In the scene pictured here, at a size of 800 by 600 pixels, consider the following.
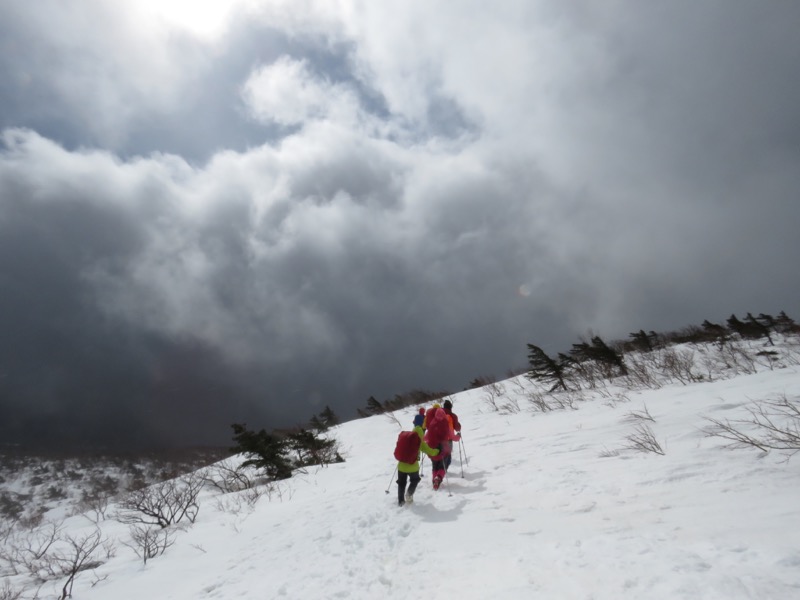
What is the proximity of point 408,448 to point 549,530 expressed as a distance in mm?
3161

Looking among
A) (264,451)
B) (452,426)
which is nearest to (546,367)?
(452,426)

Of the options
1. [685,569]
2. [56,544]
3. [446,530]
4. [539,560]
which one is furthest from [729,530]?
[56,544]

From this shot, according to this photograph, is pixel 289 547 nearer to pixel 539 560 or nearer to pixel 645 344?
pixel 539 560

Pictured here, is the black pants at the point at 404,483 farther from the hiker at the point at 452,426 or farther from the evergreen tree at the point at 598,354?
the evergreen tree at the point at 598,354

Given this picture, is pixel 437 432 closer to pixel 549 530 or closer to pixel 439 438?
pixel 439 438

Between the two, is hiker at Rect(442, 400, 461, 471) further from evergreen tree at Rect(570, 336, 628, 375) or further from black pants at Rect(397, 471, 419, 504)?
evergreen tree at Rect(570, 336, 628, 375)

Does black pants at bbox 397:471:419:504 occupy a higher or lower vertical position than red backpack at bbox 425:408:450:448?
lower

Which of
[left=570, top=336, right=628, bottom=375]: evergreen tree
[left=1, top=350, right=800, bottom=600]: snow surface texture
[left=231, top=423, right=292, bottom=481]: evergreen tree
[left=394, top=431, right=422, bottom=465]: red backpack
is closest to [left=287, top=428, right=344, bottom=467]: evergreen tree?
[left=231, top=423, right=292, bottom=481]: evergreen tree

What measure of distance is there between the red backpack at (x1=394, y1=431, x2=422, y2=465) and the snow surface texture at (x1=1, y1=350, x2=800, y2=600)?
0.80 meters

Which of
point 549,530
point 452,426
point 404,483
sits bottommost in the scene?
point 549,530

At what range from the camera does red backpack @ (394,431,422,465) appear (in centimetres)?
664

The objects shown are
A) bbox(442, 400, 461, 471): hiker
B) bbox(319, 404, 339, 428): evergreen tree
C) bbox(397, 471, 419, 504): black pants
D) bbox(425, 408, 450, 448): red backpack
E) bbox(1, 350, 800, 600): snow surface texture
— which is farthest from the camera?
bbox(319, 404, 339, 428): evergreen tree

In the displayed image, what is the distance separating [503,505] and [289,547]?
3941 mm

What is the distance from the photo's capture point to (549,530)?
13.3 ft
